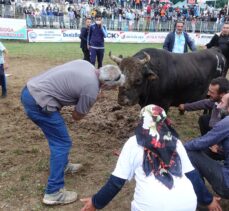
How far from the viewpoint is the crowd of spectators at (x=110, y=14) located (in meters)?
25.2

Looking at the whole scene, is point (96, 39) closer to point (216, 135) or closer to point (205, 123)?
point (205, 123)

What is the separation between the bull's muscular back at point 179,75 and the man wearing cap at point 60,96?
2.50 m

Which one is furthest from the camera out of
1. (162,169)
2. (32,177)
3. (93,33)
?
(93,33)

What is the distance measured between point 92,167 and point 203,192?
2.33 meters

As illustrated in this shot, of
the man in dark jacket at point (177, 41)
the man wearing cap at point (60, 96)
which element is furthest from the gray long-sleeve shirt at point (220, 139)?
the man in dark jacket at point (177, 41)

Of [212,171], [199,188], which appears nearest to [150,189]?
[199,188]

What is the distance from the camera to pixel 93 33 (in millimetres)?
11992

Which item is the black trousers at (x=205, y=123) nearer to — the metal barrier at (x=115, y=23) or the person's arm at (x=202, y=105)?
the person's arm at (x=202, y=105)

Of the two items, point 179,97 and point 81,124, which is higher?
point 179,97

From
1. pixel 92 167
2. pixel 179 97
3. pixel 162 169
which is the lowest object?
pixel 92 167

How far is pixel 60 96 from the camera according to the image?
13.2 ft

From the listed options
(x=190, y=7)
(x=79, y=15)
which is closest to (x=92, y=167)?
(x=79, y=15)

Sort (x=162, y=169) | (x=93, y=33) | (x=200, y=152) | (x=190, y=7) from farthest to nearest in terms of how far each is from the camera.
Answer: (x=190, y=7), (x=93, y=33), (x=200, y=152), (x=162, y=169)

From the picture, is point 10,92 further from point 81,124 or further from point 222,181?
point 222,181
